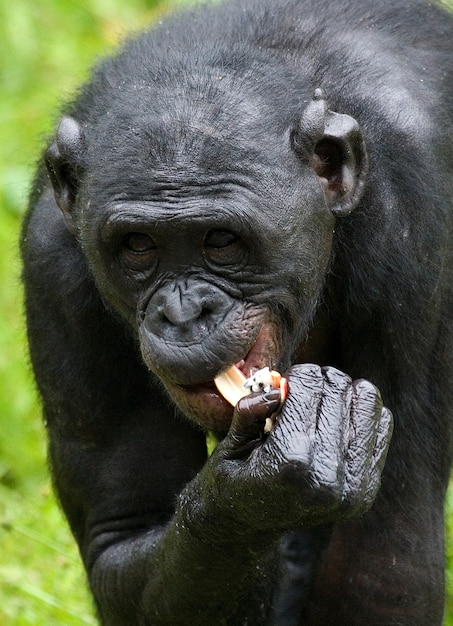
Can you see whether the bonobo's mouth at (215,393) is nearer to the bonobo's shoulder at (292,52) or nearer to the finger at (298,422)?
the finger at (298,422)

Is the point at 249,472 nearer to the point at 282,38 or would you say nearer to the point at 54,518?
the point at 282,38

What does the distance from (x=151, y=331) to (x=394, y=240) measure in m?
1.07

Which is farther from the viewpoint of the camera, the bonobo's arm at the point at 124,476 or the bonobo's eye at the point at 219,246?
the bonobo's arm at the point at 124,476

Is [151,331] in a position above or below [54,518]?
above

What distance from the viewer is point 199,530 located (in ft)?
18.6

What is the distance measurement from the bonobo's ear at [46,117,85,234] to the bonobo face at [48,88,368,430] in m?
0.08

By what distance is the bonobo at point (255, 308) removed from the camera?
5398 mm

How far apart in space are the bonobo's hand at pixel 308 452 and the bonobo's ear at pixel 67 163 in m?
1.31

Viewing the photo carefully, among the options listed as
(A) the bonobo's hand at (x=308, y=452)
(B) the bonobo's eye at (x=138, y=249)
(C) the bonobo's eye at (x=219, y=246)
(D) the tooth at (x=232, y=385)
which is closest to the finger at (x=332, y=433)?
(A) the bonobo's hand at (x=308, y=452)

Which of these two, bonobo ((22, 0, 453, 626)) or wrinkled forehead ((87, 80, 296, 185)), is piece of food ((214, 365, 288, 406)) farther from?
wrinkled forehead ((87, 80, 296, 185))

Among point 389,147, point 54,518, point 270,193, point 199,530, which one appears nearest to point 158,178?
point 270,193

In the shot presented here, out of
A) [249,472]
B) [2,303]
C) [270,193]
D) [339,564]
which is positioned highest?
[270,193]

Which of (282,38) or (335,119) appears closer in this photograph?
(335,119)

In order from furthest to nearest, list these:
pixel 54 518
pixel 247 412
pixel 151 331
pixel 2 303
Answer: pixel 2 303 < pixel 54 518 < pixel 151 331 < pixel 247 412
